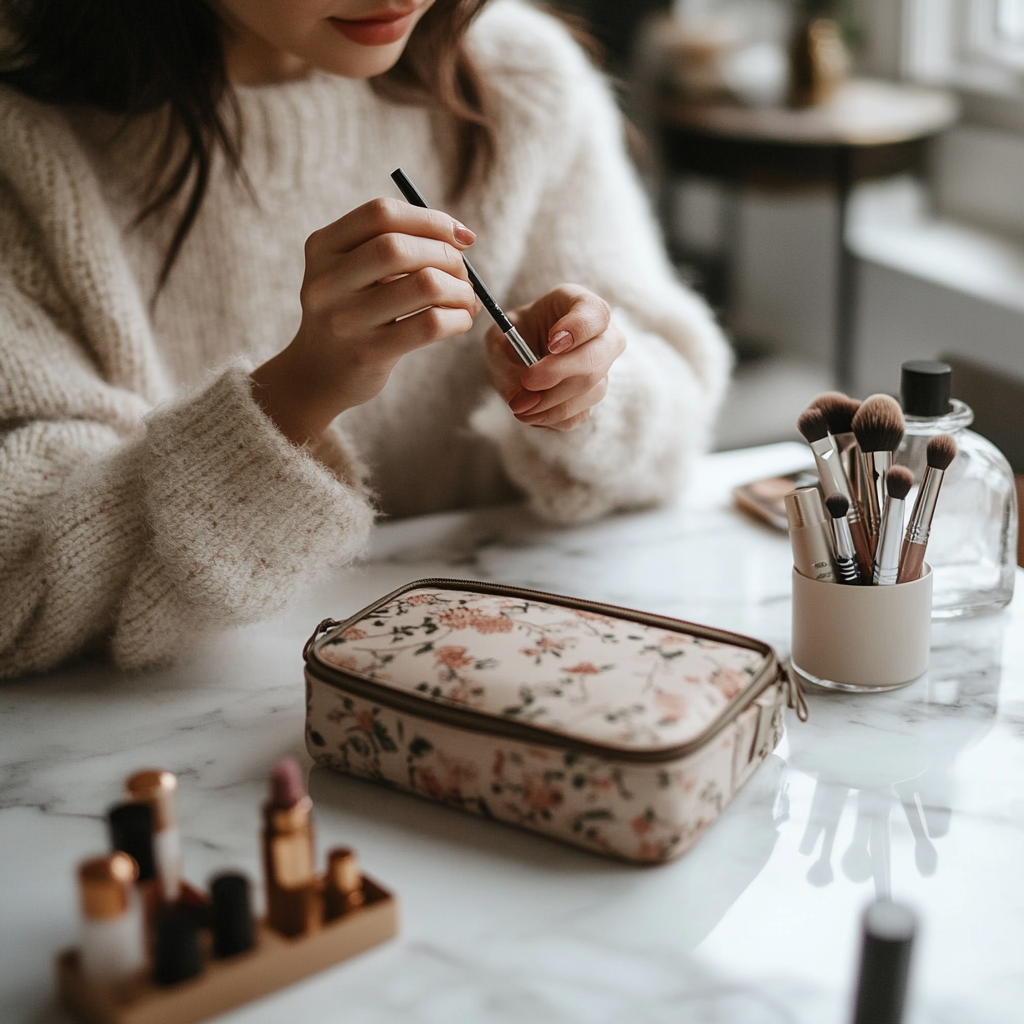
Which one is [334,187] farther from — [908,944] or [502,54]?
[908,944]

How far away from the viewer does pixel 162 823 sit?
426mm

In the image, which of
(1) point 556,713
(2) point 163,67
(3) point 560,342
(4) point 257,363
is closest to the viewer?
(1) point 556,713

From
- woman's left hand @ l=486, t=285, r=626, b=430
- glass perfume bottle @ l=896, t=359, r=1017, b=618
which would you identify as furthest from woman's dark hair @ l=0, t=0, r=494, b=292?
glass perfume bottle @ l=896, t=359, r=1017, b=618

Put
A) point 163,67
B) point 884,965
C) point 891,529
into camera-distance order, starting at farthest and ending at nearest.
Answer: point 163,67, point 891,529, point 884,965

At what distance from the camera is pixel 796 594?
0.63m

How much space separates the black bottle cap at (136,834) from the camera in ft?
1.40

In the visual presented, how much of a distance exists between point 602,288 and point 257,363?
11.3 inches

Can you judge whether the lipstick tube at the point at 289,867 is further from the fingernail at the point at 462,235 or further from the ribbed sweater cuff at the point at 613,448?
the ribbed sweater cuff at the point at 613,448

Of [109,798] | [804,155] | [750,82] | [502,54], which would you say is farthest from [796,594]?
[750,82]

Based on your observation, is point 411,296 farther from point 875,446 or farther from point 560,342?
point 875,446

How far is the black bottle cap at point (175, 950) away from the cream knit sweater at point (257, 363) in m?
0.28

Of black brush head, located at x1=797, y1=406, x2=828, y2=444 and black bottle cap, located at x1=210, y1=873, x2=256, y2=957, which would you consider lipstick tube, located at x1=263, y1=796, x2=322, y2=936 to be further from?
black brush head, located at x1=797, y1=406, x2=828, y2=444

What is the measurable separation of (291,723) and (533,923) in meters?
0.21

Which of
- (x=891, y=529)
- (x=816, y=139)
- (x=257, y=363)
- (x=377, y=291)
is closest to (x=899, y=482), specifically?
(x=891, y=529)
